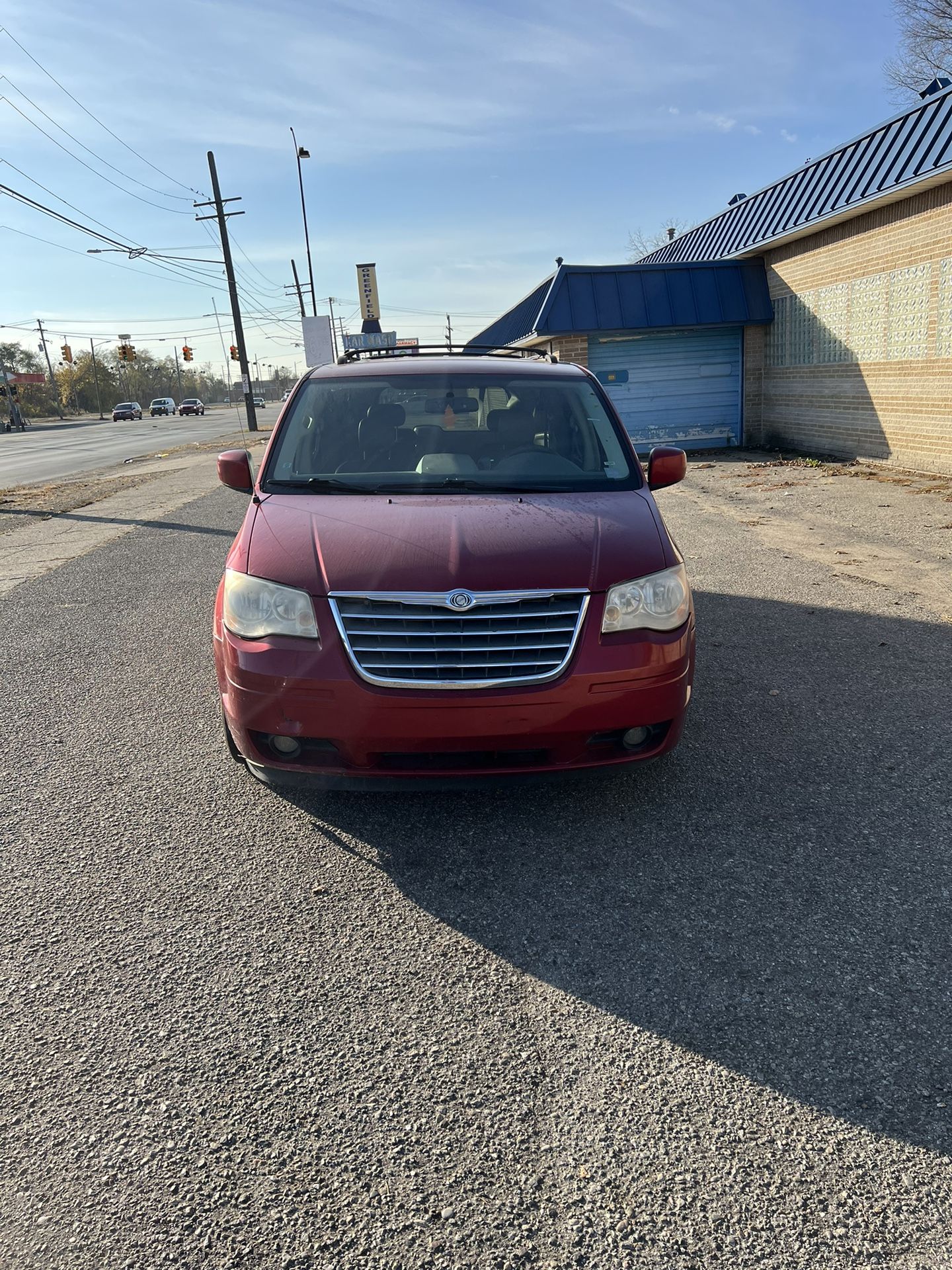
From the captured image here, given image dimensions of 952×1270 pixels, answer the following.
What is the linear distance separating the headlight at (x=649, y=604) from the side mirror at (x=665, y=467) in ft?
3.16

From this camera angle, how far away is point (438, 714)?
299cm

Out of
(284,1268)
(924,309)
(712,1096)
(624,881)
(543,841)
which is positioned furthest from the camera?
(924,309)

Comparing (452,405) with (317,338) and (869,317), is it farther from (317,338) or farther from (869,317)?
(317,338)

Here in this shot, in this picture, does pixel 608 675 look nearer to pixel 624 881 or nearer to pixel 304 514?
pixel 624 881

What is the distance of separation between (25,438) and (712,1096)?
58655 millimetres

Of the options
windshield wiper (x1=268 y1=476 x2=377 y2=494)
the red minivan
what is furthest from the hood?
windshield wiper (x1=268 y1=476 x2=377 y2=494)

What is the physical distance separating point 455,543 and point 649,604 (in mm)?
763

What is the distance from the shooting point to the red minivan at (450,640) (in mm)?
3020

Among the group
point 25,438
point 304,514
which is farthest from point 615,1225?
point 25,438

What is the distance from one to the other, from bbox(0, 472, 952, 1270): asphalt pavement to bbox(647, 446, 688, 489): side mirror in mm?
1199

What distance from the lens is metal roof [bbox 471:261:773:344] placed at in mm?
16406

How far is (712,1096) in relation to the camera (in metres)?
2.10

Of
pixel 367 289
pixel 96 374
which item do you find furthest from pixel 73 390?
pixel 367 289

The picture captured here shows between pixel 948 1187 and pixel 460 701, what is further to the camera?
pixel 460 701
